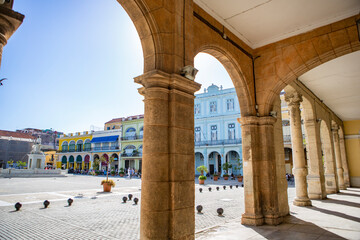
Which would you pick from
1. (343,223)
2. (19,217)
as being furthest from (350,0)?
(19,217)

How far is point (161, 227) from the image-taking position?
3.24 meters

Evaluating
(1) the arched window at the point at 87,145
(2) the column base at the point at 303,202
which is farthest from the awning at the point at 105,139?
(2) the column base at the point at 303,202

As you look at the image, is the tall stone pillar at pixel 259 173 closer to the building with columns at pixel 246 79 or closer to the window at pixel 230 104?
the building with columns at pixel 246 79

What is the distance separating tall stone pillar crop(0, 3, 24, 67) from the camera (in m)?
2.15

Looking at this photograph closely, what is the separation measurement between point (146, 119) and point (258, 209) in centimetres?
409

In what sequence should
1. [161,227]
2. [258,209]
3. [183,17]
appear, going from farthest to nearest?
[258,209] < [183,17] < [161,227]

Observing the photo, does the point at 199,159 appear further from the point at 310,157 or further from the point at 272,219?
the point at 272,219

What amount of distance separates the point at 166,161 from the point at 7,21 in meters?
2.35

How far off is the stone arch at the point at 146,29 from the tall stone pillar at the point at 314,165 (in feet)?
30.4

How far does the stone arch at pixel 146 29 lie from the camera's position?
12.0 ft

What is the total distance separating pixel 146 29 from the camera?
12.3 ft

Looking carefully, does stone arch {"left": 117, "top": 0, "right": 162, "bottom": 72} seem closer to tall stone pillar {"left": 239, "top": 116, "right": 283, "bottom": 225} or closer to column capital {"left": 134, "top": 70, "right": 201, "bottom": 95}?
column capital {"left": 134, "top": 70, "right": 201, "bottom": 95}

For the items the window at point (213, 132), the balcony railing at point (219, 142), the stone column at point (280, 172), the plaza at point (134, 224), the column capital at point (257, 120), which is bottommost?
the plaza at point (134, 224)

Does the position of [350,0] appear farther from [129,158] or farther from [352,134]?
[129,158]
